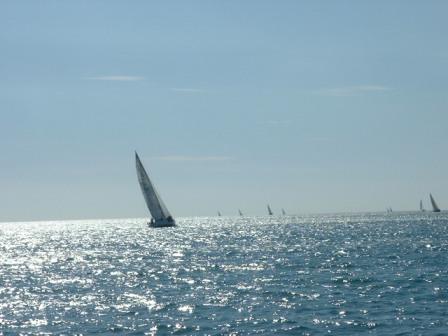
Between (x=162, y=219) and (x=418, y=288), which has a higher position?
(x=162, y=219)

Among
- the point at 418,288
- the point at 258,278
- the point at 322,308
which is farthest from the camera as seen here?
the point at 258,278

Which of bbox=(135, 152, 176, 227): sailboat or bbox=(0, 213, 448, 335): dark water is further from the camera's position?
bbox=(135, 152, 176, 227): sailboat

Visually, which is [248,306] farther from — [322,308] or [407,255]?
[407,255]

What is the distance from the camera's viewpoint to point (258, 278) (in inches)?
2566

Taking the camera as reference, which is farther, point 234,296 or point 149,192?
point 149,192

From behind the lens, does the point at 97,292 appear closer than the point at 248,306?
No

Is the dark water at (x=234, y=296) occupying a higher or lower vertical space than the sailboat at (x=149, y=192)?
lower

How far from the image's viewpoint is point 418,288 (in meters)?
55.7

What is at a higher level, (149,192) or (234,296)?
(149,192)

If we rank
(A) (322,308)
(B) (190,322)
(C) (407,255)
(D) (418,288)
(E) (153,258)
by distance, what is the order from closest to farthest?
(B) (190,322)
(A) (322,308)
(D) (418,288)
(C) (407,255)
(E) (153,258)

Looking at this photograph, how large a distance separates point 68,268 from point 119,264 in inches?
256

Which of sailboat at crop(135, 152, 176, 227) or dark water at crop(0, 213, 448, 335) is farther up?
sailboat at crop(135, 152, 176, 227)

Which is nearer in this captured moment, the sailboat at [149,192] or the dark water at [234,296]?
the dark water at [234,296]

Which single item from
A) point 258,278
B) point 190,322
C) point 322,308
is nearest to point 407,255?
point 258,278
